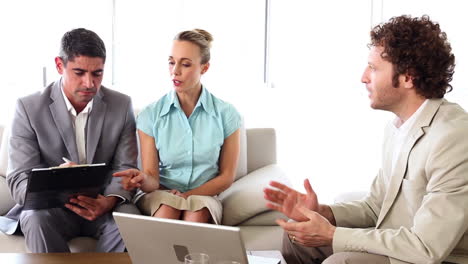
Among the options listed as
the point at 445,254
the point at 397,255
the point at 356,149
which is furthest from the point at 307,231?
the point at 356,149

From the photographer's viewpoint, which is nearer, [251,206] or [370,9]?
[251,206]

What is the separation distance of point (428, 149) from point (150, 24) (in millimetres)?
3880

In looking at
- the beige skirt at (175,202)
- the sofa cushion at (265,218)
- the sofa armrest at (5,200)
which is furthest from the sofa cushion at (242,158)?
the sofa armrest at (5,200)

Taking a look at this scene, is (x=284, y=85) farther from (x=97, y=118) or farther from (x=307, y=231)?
(x=307, y=231)

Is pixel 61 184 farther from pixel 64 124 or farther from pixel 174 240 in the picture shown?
pixel 174 240

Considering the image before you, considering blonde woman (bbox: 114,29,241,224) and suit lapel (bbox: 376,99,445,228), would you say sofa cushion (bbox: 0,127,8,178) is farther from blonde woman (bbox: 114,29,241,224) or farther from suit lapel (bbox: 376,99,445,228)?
suit lapel (bbox: 376,99,445,228)

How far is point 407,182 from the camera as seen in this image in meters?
2.07

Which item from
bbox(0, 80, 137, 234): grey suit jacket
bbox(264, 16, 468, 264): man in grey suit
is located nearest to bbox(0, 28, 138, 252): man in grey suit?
bbox(0, 80, 137, 234): grey suit jacket

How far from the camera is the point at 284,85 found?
5602mm

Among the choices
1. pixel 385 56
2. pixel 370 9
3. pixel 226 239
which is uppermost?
pixel 370 9

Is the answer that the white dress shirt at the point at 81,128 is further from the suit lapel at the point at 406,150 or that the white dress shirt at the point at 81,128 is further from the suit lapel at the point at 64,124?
the suit lapel at the point at 406,150

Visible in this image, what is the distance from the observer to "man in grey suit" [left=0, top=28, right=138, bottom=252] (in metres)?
2.65

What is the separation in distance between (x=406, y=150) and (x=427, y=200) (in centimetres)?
23

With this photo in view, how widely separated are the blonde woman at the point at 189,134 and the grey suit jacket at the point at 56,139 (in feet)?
0.40
